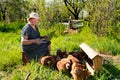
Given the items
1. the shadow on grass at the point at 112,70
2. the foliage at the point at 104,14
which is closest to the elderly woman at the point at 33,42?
the shadow on grass at the point at 112,70

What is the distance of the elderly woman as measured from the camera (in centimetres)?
730

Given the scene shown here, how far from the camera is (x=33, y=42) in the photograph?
289 inches

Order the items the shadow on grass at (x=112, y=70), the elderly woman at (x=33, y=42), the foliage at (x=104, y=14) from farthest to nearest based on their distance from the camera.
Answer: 1. the foliage at (x=104, y=14)
2. the elderly woman at (x=33, y=42)
3. the shadow on grass at (x=112, y=70)

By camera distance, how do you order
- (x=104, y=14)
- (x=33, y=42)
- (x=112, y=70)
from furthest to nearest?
1. (x=104, y=14)
2. (x=33, y=42)
3. (x=112, y=70)

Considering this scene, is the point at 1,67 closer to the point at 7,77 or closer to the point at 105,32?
the point at 7,77

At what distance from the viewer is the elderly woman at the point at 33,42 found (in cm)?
730

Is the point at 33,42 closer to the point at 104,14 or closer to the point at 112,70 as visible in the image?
the point at 112,70

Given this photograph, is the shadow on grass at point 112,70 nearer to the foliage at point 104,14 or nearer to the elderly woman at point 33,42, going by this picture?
the elderly woman at point 33,42

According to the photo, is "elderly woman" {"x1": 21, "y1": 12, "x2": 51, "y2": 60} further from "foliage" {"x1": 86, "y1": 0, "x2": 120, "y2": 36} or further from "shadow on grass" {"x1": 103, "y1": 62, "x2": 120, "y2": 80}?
"foliage" {"x1": 86, "y1": 0, "x2": 120, "y2": 36}

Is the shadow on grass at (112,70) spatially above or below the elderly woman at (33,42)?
below

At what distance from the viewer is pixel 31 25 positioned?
24.6 feet

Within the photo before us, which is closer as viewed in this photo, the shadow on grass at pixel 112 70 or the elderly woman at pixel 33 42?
the shadow on grass at pixel 112 70

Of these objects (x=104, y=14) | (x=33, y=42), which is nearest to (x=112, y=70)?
(x=33, y=42)

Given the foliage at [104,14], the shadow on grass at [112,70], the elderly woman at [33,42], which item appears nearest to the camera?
the shadow on grass at [112,70]
